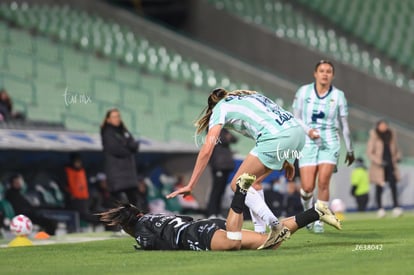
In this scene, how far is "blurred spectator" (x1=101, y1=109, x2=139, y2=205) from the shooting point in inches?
779

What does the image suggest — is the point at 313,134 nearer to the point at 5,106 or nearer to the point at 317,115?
the point at 317,115

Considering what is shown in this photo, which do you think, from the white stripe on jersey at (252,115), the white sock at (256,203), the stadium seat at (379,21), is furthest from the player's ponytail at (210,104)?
the stadium seat at (379,21)

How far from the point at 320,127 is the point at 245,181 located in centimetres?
449

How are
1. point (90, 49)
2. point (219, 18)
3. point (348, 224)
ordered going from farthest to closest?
point (219, 18) → point (90, 49) → point (348, 224)

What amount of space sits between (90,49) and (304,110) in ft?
57.0

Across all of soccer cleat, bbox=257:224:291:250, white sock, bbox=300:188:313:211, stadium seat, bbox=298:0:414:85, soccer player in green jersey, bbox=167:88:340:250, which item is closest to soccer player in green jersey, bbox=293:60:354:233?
white sock, bbox=300:188:313:211

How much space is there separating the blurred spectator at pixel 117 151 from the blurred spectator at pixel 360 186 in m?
8.92

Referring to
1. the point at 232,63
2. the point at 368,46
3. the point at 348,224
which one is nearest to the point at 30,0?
the point at 232,63

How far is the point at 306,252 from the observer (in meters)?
13.0

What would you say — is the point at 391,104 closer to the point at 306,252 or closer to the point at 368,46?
the point at 368,46

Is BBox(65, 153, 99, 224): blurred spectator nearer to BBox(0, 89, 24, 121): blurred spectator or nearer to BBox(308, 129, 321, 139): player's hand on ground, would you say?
BBox(0, 89, 24, 121): blurred spectator

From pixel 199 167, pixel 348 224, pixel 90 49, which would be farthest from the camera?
pixel 90 49

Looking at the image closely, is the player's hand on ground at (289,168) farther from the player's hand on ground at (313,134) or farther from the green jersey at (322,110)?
the green jersey at (322,110)

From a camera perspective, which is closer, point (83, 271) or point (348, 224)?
point (83, 271)
